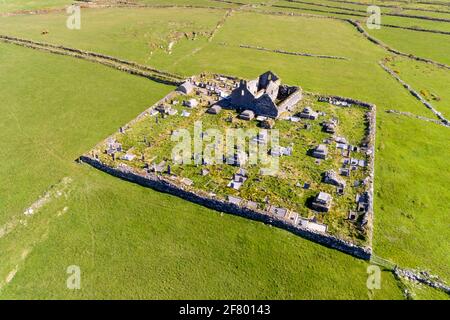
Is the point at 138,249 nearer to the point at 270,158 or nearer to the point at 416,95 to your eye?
the point at 270,158

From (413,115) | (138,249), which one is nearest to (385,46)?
(413,115)

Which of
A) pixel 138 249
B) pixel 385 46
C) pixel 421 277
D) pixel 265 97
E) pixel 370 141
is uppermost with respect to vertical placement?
pixel 385 46

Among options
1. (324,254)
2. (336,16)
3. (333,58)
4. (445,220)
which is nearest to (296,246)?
(324,254)

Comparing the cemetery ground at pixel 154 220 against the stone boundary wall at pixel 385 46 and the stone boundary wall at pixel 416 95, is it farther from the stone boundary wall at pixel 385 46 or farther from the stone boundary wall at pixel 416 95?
the stone boundary wall at pixel 385 46

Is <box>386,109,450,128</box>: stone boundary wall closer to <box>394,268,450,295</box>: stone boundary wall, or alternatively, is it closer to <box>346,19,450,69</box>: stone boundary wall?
<box>346,19,450,69</box>: stone boundary wall

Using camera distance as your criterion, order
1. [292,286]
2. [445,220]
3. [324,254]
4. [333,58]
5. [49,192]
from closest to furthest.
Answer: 1. [292,286]
2. [324,254]
3. [445,220]
4. [49,192]
5. [333,58]

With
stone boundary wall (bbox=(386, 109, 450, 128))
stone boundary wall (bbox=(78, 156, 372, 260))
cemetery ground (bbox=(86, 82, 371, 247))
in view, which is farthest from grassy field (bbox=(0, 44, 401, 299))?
stone boundary wall (bbox=(386, 109, 450, 128))
